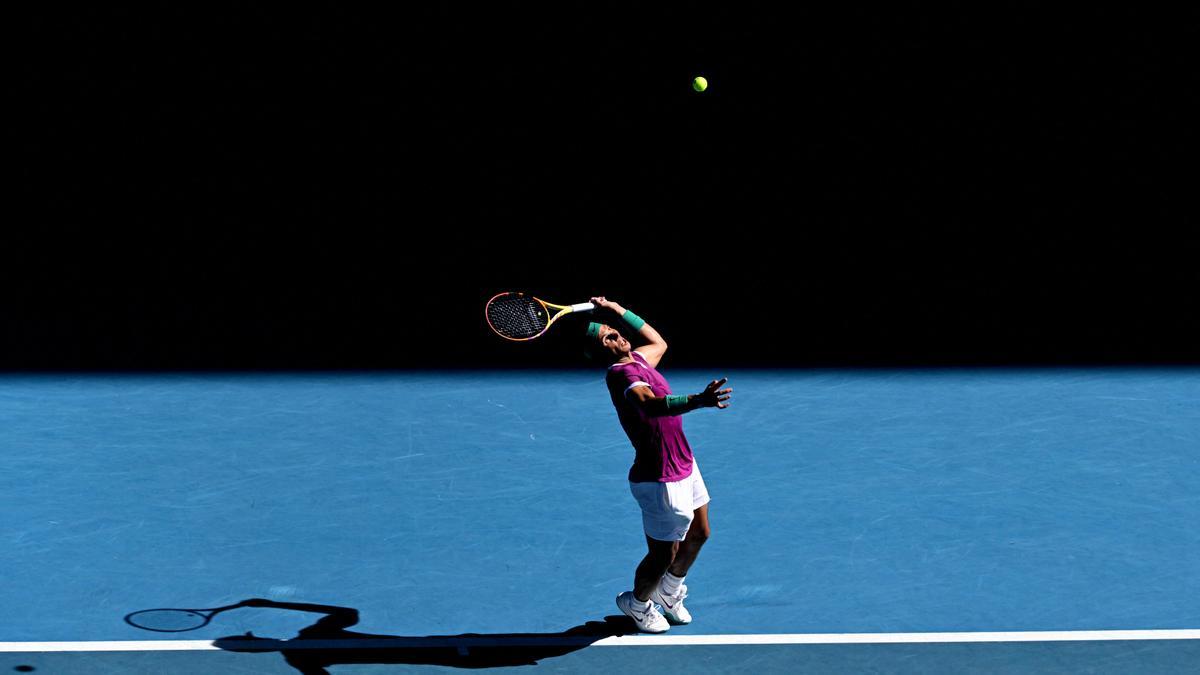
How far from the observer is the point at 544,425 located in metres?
10.2

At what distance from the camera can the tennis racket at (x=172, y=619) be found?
7129 millimetres

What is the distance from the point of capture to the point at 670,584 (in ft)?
23.2

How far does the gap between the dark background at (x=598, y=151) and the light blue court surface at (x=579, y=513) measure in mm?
3032

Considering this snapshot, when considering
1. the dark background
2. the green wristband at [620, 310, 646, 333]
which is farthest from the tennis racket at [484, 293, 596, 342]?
the dark background

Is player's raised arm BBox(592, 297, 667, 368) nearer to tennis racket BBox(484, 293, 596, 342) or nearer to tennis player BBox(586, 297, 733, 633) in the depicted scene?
tennis player BBox(586, 297, 733, 633)

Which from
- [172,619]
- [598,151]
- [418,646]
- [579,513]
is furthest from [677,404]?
[598,151]

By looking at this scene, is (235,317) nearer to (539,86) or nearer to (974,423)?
(539,86)

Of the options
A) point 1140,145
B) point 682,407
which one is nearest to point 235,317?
point 682,407

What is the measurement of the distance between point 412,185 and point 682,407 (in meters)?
8.66

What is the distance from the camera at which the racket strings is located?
25.4 feet

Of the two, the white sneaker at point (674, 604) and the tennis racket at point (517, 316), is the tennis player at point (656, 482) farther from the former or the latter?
the tennis racket at point (517, 316)

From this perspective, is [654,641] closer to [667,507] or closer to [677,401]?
[667,507]

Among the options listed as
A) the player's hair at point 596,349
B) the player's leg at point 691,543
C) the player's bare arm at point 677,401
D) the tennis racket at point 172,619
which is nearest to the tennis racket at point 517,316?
the player's hair at point 596,349

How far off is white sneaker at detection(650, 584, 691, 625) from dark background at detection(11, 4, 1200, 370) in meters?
7.05
